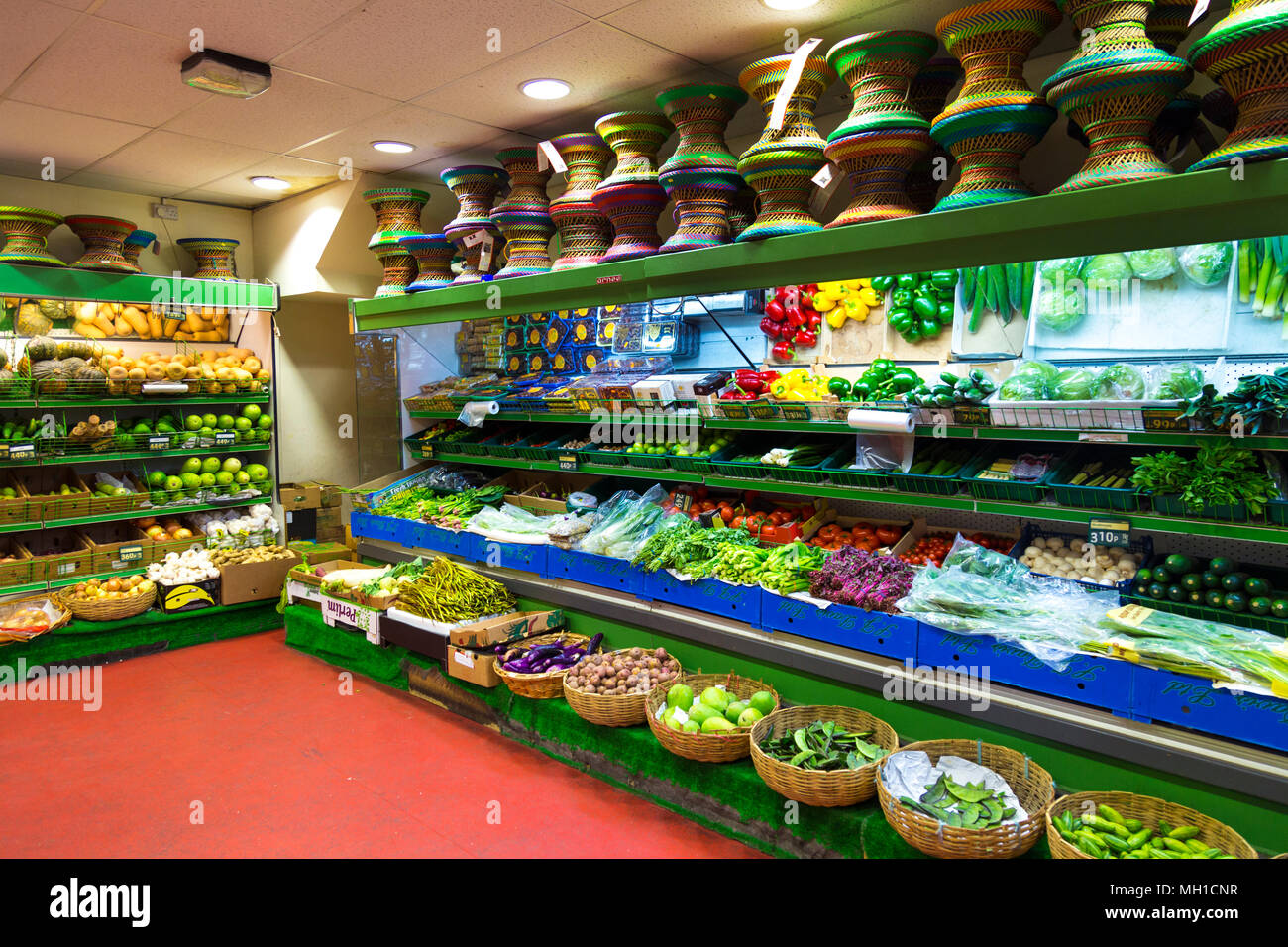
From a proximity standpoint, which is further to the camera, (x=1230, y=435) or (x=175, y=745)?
(x=175, y=745)

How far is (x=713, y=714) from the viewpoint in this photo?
3500mm

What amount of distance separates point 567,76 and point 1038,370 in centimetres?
277

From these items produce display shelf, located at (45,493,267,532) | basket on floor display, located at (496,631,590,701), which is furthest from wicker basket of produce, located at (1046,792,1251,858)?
produce display shelf, located at (45,493,267,532)

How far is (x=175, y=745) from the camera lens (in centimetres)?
A: 439

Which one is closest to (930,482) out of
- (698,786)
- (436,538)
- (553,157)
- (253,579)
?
(698,786)

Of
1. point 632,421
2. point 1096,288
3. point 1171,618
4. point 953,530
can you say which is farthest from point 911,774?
point 632,421

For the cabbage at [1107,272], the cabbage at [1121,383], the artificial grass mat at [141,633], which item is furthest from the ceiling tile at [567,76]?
the artificial grass mat at [141,633]

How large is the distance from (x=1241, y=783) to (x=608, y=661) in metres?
2.56

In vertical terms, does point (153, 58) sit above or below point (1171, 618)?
above

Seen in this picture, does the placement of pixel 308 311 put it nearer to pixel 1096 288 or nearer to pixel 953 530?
pixel 953 530

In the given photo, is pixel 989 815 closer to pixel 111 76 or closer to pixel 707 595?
pixel 707 595

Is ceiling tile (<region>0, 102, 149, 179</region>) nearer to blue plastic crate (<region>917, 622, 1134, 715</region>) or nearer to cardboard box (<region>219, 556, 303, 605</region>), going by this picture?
cardboard box (<region>219, 556, 303, 605</region>)

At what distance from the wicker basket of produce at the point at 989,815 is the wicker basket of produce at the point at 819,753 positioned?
0.37 ft

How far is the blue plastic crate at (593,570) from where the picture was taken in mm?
4422
